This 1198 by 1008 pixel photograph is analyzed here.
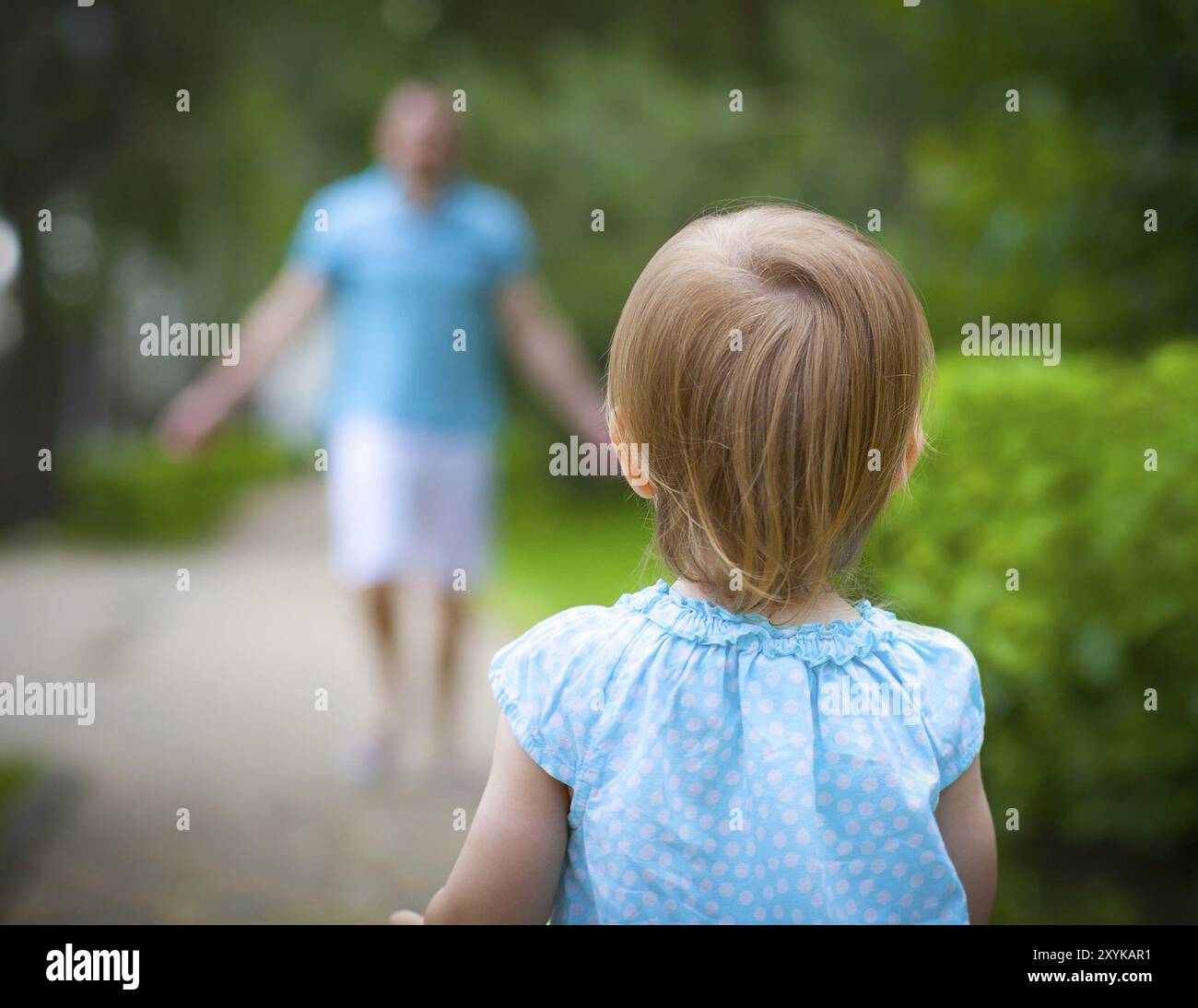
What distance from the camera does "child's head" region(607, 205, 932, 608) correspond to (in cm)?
149

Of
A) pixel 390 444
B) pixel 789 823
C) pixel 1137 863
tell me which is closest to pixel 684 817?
pixel 789 823

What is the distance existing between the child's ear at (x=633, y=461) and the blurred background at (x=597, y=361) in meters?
0.18

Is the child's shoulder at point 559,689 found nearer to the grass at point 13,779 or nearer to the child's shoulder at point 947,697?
the child's shoulder at point 947,697

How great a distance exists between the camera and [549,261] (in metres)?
17.8

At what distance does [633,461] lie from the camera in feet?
5.29

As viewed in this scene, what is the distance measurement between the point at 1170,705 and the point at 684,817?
8.50 ft

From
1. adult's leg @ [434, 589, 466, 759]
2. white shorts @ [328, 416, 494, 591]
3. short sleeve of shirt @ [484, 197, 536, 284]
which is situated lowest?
adult's leg @ [434, 589, 466, 759]

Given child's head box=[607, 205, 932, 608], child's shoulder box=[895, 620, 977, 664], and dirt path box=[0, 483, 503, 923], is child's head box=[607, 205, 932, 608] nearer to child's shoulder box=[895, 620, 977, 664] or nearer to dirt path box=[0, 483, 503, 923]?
child's shoulder box=[895, 620, 977, 664]

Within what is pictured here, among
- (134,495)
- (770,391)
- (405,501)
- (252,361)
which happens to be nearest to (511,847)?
(770,391)

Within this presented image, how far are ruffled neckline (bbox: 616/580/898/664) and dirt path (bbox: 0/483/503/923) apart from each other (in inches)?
99.8

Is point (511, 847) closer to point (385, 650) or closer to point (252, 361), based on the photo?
point (385, 650)

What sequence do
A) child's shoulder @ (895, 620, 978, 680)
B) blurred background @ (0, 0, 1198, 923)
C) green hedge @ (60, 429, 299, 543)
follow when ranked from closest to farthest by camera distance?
1. child's shoulder @ (895, 620, 978, 680)
2. blurred background @ (0, 0, 1198, 923)
3. green hedge @ (60, 429, 299, 543)

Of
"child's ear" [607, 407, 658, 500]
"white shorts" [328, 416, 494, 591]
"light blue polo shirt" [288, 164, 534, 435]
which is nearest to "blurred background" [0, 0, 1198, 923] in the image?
"child's ear" [607, 407, 658, 500]
